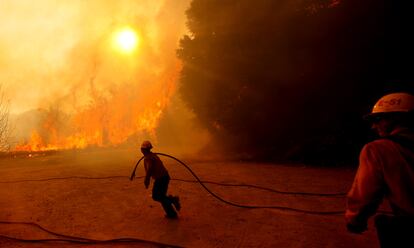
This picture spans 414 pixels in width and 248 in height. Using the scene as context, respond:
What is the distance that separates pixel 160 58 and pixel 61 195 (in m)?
33.4

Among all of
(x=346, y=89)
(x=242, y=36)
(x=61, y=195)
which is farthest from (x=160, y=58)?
(x=61, y=195)

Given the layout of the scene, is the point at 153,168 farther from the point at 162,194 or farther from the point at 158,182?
the point at 162,194

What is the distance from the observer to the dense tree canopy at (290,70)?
14492 mm

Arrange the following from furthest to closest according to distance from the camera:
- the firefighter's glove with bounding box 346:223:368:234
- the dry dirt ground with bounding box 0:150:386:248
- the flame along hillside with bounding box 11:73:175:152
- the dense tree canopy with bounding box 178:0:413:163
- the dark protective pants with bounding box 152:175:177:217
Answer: the flame along hillside with bounding box 11:73:175:152 → the dense tree canopy with bounding box 178:0:413:163 → the dark protective pants with bounding box 152:175:177:217 → the dry dirt ground with bounding box 0:150:386:248 → the firefighter's glove with bounding box 346:223:368:234

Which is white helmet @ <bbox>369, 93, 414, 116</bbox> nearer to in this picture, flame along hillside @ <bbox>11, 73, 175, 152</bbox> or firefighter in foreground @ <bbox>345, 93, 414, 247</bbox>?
firefighter in foreground @ <bbox>345, 93, 414, 247</bbox>

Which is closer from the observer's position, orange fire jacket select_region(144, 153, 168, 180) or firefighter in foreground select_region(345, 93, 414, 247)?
firefighter in foreground select_region(345, 93, 414, 247)

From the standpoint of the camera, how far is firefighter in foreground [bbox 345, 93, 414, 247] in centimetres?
257

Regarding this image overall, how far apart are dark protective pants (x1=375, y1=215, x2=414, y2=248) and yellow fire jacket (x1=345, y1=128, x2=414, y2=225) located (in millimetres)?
71

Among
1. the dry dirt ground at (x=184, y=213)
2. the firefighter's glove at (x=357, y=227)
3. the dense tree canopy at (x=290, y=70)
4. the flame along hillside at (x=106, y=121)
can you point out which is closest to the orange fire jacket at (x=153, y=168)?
the dry dirt ground at (x=184, y=213)

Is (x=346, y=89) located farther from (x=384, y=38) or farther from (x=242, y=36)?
(x=242, y=36)

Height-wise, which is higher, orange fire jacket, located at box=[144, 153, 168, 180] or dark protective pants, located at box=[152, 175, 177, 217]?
orange fire jacket, located at box=[144, 153, 168, 180]

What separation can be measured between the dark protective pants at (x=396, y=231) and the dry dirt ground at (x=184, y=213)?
3.10 meters

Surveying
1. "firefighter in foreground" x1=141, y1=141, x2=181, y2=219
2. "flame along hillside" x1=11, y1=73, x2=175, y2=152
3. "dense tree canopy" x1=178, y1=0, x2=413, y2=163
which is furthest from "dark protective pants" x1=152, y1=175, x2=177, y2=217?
"flame along hillside" x1=11, y1=73, x2=175, y2=152

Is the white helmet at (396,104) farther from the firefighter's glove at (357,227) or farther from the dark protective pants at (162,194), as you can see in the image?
the dark protective pants at (162,194)
